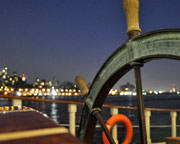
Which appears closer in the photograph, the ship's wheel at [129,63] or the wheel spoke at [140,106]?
the ship's wheel at [129,63]

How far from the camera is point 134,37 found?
166 cm

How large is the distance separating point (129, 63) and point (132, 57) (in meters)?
0.06

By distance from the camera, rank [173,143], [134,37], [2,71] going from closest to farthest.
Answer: [134,37], [173,143], [2,71]

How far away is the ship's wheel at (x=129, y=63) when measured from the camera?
139 cm

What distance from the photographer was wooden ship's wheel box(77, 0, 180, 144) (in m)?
1.40

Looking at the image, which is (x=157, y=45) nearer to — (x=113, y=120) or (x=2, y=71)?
(x=113, y=120)

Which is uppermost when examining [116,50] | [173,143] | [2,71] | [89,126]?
[2,71]

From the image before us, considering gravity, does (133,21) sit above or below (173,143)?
above

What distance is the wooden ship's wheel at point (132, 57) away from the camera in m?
1.40

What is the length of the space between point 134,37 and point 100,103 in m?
0.89

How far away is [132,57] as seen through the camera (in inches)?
65.9

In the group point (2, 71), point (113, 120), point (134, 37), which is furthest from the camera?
point (2, 71)

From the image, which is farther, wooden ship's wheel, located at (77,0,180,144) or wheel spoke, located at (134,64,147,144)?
wheel spoke, located at (134,64,147,144)

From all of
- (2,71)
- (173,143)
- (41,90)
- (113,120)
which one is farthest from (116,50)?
(41,90)
